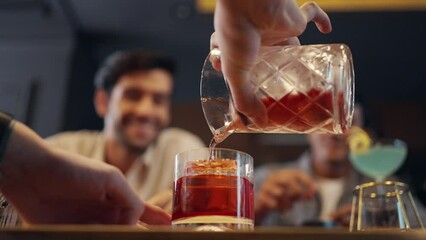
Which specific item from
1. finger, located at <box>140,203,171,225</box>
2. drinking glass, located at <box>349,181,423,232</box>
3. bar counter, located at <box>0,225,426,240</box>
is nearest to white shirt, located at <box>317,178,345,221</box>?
drinking glass, located at <box>349,181,423,232</box>

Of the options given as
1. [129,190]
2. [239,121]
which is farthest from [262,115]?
[129,190]

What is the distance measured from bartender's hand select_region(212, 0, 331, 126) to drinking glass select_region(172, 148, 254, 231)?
0.11m

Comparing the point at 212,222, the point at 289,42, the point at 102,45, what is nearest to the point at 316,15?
the point at 289,42

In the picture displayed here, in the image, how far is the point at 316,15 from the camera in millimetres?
646

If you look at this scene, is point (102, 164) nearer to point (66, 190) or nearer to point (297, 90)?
point (66, 190)

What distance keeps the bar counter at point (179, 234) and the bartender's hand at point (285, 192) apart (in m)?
1.20

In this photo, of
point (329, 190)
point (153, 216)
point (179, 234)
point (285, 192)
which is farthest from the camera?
point (329, 190)

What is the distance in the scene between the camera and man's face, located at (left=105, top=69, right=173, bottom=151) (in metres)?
2.31

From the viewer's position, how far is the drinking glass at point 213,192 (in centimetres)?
64

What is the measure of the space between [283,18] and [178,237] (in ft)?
0.91

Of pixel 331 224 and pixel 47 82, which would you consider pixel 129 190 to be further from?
pixel 47 82

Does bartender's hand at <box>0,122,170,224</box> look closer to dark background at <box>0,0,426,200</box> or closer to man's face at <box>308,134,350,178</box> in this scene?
man's face at <box>308,134,350,178</box>

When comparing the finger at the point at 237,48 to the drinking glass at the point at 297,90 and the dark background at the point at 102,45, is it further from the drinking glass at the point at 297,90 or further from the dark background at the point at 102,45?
the dark background at the point at 102,45

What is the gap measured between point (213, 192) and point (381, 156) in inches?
41.7
